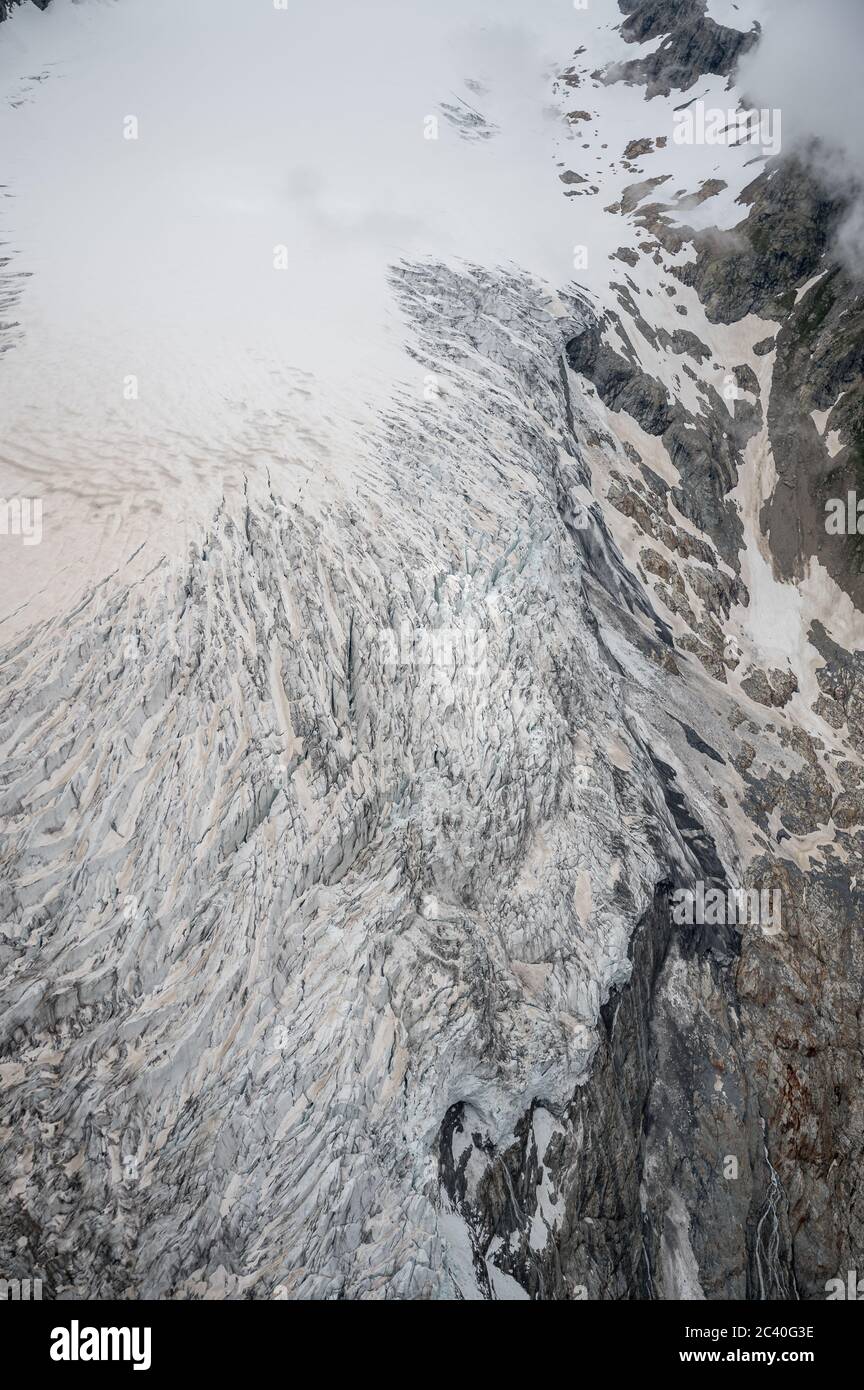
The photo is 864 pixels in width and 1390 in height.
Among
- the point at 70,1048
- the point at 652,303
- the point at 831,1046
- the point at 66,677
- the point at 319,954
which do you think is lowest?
the point at 831,1046

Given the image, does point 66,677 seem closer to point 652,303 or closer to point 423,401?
point 423,401

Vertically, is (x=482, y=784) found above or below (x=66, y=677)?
below

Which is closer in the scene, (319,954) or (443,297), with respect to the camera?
(319,954)

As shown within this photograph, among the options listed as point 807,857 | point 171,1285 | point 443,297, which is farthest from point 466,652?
point 443,297

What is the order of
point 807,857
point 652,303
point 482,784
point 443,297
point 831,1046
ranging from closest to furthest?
point 482,784
point 831,1046
point 807,857
point 443,297
point 652,303

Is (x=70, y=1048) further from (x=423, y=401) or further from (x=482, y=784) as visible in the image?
(x=423, y=401)

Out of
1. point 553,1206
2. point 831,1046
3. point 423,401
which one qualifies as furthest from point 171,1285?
point 423,401

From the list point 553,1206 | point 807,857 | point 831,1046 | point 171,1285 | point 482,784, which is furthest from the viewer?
point 807,857
